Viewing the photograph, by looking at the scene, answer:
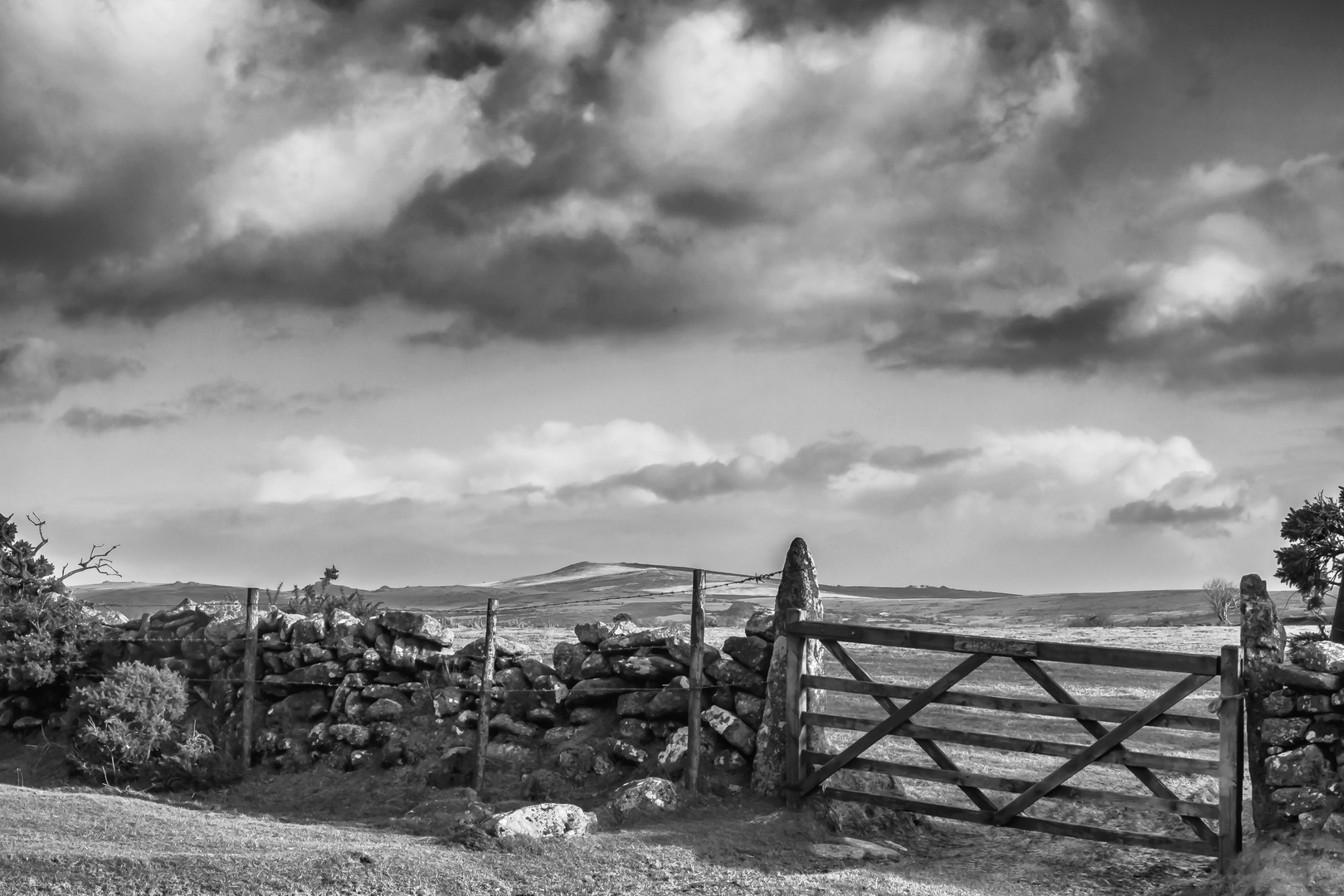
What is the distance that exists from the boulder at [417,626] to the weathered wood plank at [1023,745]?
6.55m

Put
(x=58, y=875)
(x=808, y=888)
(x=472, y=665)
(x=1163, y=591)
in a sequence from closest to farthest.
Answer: (x=58, y=875)
(x=808, y=888)
(x=472, y=665)
(x=1163, y=591)

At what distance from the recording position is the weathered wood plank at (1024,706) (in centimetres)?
1302

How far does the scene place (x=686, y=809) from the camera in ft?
48.7

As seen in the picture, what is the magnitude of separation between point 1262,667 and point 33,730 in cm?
1923

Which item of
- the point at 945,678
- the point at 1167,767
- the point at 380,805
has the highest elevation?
the point at 945,678

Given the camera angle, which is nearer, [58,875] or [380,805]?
[58,875]

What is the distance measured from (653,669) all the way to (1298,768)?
321 inches

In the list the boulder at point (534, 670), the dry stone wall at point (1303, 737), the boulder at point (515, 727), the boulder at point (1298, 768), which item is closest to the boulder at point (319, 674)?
the boulder at point (515, 727)

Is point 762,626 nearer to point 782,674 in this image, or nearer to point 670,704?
point 782,674

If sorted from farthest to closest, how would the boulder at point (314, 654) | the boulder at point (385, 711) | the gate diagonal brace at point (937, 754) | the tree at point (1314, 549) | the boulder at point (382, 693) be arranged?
the tree at point (1314, 549) < the boulder at point (314, 654) < the boulder at point (382, 693) < the boulder at point (385, 711) < the gate diagonal brace at point (937, 754)

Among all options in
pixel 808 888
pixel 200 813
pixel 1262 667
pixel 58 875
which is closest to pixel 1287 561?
pixel 1262 667

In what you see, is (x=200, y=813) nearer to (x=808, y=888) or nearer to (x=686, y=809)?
(x=686, y=809)

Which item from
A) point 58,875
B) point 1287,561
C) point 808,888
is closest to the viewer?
point 58,875

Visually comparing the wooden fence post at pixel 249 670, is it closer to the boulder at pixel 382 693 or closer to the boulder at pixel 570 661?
the boulder at pixel 382 693
